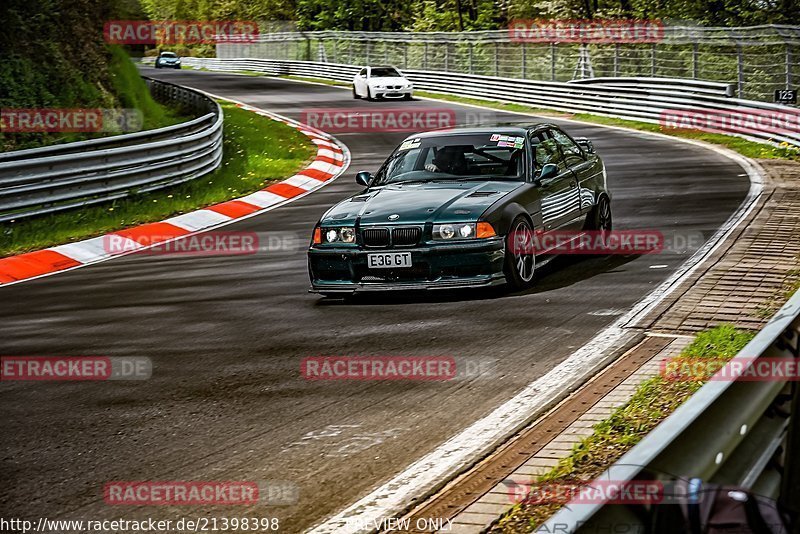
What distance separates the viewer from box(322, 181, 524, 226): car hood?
9.57 m

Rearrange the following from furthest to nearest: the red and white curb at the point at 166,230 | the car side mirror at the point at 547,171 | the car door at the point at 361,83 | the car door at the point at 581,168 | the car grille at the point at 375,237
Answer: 1. the car door at the point at 361,83
2. the red and white curb at the point at 166,230
3. the car door at the point at 581,168
4. the car side mirror at the point at 547,171
5. the car grille at the point at 375,237

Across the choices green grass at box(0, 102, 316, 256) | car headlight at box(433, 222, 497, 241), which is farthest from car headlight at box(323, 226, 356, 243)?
green grass at box(0, 102, 316, 256)

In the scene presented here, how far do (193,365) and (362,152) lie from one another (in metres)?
18.0

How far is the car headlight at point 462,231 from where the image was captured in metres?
9.44

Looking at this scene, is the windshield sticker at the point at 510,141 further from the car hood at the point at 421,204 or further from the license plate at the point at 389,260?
the license plate at the point at 389,260

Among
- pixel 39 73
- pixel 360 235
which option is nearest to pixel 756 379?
pixel 360 235

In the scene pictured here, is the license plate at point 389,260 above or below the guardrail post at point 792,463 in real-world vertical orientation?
below

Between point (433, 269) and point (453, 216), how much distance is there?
476 millimetres

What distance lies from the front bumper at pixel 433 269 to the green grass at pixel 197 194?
20.4 ft

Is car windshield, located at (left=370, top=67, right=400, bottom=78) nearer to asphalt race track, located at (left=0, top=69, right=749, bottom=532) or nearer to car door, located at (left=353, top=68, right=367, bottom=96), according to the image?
car door, located at (left=353, top=68, right=367, bottom=96)

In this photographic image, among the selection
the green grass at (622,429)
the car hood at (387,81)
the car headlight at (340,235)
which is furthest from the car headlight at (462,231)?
the car hood at (387,81)

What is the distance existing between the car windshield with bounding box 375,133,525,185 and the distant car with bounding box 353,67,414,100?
2905cm

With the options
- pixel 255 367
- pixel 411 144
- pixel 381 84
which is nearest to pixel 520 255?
pixel 411 144

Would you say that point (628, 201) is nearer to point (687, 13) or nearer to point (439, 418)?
point (439, 418)
